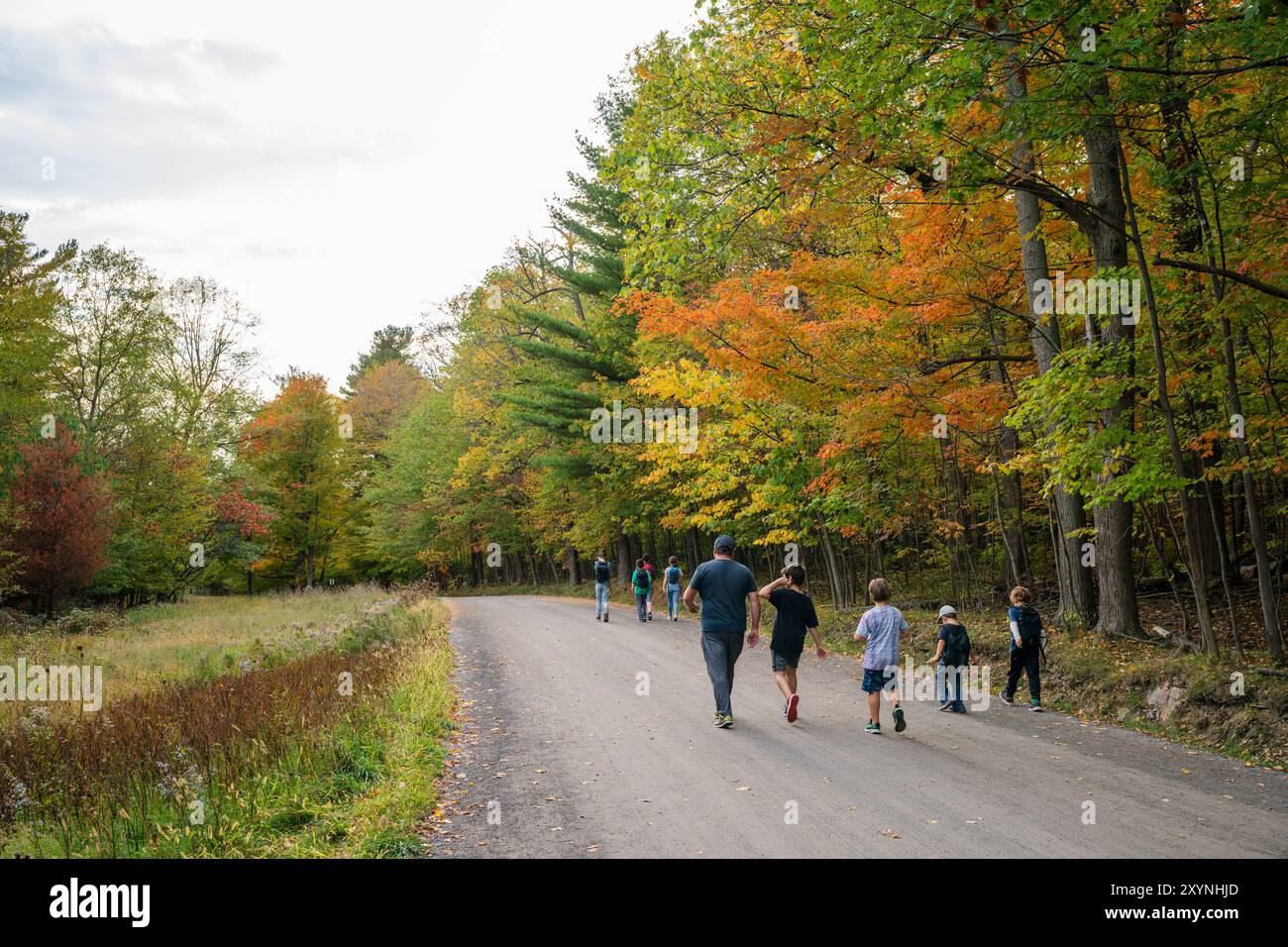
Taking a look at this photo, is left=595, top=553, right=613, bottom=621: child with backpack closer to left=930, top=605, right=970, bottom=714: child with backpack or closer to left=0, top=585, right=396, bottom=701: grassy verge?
left=0, top=585, right=396, bottom=701: grassy verge

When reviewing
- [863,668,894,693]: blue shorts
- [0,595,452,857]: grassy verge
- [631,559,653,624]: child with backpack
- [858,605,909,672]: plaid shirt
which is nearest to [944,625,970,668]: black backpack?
[858,605,909,672]: plaid shirt

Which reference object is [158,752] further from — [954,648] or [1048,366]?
[1048,366]

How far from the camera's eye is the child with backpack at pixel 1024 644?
31.2 feet

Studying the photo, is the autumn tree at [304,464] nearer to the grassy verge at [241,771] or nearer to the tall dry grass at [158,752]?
the tall dry grass at [158,752]

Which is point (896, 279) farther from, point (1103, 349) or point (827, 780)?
point (827, 780)

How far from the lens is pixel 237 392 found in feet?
126

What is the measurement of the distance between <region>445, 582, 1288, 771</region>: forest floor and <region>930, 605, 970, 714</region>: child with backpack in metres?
1.14

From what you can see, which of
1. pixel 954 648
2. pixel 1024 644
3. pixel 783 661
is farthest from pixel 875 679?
pixel 1024 644

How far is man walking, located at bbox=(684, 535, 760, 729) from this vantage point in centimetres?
841

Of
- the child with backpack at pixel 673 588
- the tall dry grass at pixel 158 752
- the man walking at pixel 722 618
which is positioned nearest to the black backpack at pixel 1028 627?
the man walking at pixel 722 618

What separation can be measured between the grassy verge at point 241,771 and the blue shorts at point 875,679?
14.8 ft

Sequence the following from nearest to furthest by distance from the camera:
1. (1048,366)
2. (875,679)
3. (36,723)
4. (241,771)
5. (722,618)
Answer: (241,771), (875,679), (722,618), (36,723), (1048,366)

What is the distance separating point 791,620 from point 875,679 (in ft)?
3.52

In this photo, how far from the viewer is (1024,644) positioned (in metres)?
9.62
